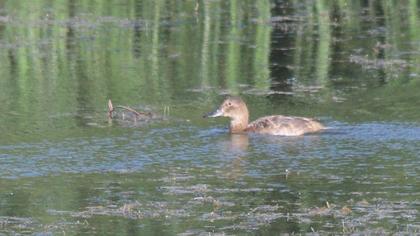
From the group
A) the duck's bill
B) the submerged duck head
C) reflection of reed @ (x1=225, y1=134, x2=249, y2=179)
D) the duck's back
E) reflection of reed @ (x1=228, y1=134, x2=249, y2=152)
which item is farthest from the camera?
the duck's bill

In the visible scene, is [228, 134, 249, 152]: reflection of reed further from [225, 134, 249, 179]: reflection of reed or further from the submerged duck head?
the submerged duck head

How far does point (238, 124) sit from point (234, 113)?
0.14 m

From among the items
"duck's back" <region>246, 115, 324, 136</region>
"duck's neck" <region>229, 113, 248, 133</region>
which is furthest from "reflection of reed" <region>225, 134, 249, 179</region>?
"duck's back" <region>246, 115, 324, 136</region>

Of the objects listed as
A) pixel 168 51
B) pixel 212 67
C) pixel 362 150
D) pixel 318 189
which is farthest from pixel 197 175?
pixel 168 51

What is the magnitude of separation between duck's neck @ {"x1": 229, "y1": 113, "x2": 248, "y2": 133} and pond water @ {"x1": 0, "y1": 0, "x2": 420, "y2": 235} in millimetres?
130

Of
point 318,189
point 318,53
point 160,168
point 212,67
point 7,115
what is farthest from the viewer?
point 318,53

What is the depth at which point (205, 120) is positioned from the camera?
13922 mm

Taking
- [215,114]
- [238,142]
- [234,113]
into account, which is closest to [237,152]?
[238,142]

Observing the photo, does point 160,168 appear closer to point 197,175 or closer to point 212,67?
point 197,175

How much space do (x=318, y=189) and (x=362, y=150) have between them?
1744 mm

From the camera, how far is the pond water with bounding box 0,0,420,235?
381 inches

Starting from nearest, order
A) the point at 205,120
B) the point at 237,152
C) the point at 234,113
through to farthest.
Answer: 1. the point at 237,152
2. the point at 234,113
3. the point at 205,120

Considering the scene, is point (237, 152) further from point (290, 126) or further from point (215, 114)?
point (215, 114)

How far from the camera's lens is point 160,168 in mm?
11367
